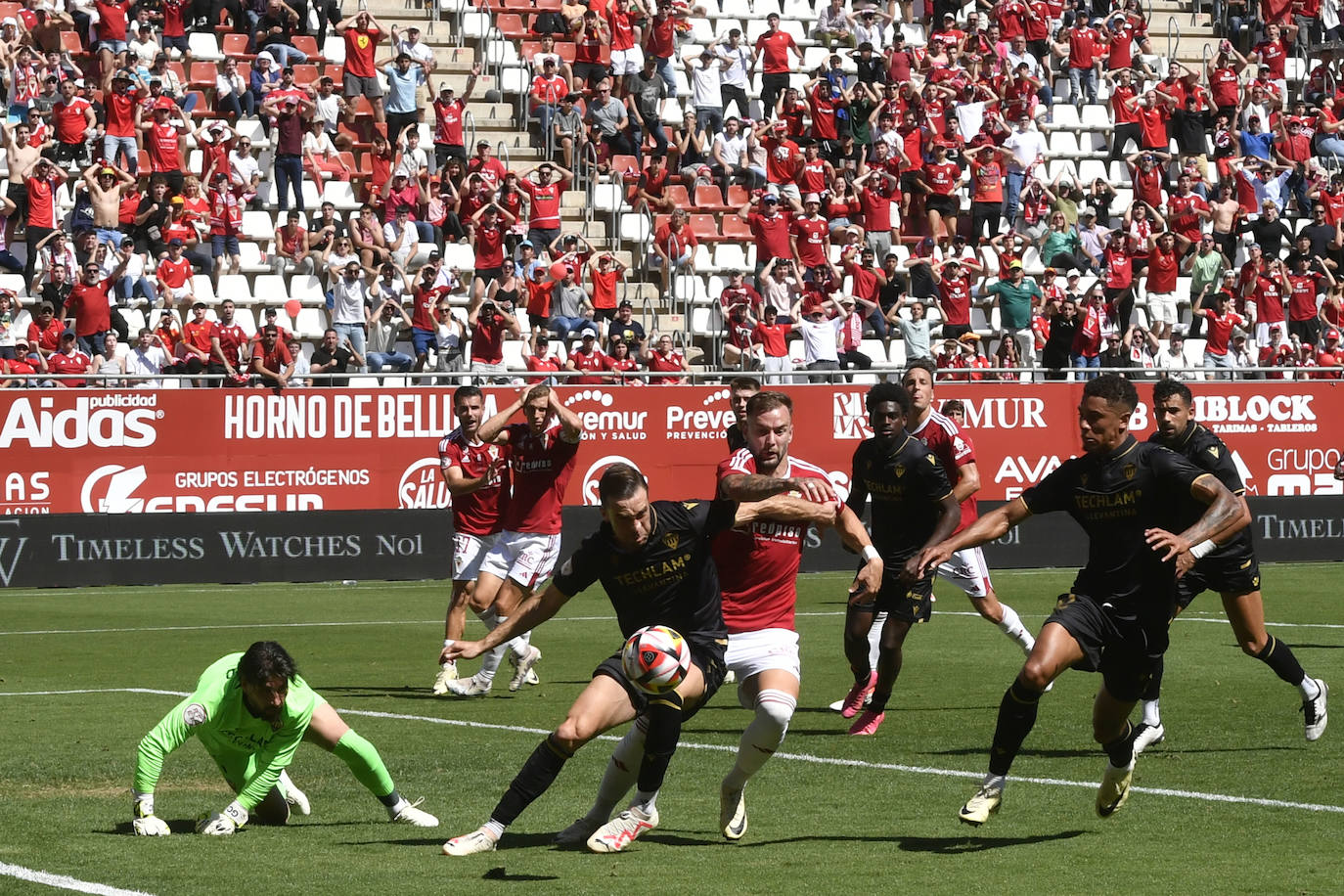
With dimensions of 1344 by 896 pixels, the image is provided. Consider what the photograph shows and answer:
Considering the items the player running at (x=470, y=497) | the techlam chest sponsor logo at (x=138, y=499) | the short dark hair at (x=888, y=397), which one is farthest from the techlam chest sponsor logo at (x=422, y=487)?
the short dark hair at (x=888, y=397)

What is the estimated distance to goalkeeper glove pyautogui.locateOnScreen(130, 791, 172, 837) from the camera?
940 centimetres

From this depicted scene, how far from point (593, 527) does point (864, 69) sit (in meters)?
14.0

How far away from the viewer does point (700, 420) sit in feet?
97.6

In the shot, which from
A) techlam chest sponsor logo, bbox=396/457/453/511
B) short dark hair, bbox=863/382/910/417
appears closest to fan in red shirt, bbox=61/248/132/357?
techlam chest sponsor logo, bbox=396/457/453/511

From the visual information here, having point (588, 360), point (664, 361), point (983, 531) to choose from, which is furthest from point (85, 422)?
point (983, 531)

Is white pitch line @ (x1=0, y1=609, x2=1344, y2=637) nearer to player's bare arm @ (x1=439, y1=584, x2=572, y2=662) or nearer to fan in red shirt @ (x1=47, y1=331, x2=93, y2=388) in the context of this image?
fan in red shirt @ (x1=47, y1=331, x2=93, y2=388)

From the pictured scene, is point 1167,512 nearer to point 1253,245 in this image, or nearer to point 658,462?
point 658,462

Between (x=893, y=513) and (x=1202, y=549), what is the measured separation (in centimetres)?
277

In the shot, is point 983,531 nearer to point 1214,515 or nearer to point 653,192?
point 1214,515

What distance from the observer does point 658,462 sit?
96.8 feet

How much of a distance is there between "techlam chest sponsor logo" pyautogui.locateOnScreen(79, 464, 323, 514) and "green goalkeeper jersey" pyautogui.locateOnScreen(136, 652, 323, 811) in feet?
57.9

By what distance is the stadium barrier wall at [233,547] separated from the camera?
2620 cm

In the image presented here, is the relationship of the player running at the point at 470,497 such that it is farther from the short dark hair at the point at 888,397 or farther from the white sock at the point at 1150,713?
the white sock at the point at 1150,713

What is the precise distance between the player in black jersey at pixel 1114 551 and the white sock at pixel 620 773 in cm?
165
